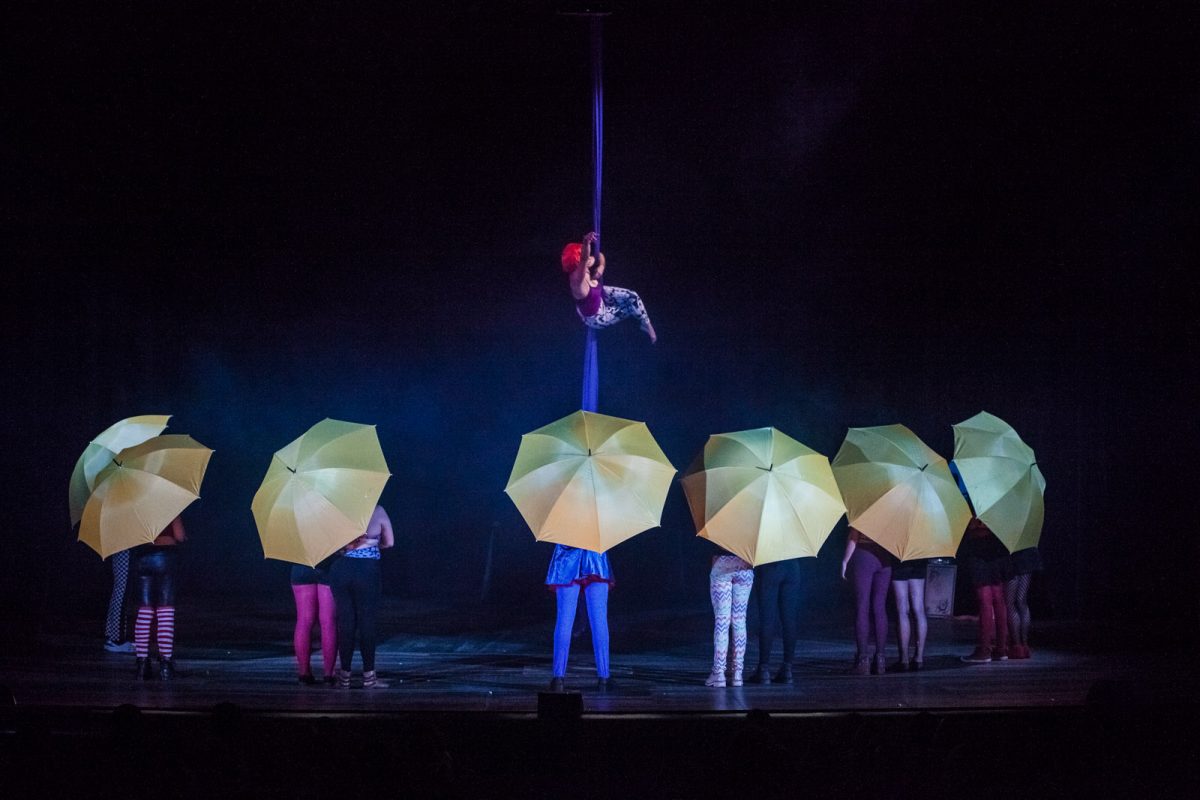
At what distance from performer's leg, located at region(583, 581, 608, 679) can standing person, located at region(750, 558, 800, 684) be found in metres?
1.06

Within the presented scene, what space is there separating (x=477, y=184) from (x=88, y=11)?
11.4 feet

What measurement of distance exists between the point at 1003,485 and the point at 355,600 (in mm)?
4441

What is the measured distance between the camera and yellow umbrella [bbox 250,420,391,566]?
7.11m

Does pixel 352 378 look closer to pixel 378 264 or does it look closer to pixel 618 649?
pixel 378 264

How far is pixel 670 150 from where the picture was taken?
1048cm

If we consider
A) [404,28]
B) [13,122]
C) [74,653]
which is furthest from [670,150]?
[74,653]

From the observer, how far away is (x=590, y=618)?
7535 mm

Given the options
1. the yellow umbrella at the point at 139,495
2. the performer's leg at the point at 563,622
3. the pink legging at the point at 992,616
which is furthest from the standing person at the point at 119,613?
the pink legging at the point at 992,616

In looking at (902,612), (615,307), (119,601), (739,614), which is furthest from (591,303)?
(119,601)

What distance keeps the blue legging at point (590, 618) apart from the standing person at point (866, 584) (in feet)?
5.96

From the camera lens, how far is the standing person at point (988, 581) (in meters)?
8.80

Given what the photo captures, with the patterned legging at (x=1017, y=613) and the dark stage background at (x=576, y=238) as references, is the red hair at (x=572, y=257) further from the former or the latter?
the patterned legging at (x=1017, y=613)

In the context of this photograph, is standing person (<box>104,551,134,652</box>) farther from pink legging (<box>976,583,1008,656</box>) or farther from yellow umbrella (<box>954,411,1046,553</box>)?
pink legging (<box>976,583,1008,656</box>)

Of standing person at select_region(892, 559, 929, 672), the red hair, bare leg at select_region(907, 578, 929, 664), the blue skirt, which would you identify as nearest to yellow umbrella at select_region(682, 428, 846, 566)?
the blue skirt
